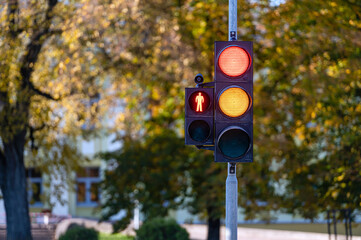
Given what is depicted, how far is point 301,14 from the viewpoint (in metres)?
14.2

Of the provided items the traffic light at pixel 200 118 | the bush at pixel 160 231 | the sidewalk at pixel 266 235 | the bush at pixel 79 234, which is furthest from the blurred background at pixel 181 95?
the sidewalk at pixel 266 235

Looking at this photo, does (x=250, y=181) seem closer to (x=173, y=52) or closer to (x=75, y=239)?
(x=173, y=52)

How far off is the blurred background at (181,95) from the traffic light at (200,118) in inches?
275

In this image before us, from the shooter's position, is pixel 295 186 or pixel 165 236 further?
pixel 165 236

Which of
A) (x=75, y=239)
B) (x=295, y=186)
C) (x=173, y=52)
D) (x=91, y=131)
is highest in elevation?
(x=173, y=52)

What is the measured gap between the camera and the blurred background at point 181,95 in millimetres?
14188

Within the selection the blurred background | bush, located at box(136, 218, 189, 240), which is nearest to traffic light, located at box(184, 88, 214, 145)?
the blurred background

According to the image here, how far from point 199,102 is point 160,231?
10948 mm

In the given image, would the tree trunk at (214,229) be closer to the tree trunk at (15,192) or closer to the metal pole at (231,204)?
the tree trunk at (15,192)

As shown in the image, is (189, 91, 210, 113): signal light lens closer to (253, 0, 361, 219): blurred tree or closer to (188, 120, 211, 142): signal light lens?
(188, 120, 211, 142): signal light lens

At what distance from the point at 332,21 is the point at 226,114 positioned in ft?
25.4

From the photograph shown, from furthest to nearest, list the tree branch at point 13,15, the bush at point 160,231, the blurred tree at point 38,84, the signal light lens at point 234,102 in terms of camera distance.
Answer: the bush at point 160,231 → the blurred tree at point 38,84 → the tree branch at point 13,15 → the signal light lens at point 234,102

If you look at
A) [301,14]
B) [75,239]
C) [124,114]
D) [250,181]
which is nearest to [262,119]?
[250,181]

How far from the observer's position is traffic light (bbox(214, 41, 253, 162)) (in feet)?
21.8
